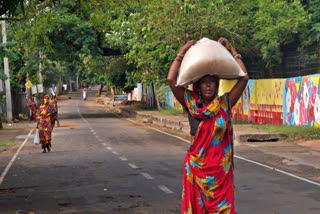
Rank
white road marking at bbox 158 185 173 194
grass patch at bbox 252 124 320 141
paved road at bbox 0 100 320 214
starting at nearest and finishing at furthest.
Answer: paved road at bbox 0 100 320 214
white road marking at bbox 158 185 173 194
grass patch at bbox 252 124 320 141

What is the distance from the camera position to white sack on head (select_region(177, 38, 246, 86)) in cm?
519

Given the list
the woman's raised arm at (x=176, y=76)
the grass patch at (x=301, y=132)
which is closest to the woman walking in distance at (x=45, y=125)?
the grass patch at (x=301, y=132)

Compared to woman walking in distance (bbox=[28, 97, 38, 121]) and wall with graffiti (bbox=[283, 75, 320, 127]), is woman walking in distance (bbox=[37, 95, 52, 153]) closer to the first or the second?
wall with graffiti (bbox=[283, 75, 320, 127])

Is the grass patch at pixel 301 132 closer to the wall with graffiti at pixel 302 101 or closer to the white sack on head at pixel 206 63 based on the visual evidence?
the wall with graffiti at pixel 302 101

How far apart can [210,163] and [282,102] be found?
20.6 m

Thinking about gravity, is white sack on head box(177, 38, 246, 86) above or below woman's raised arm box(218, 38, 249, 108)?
above

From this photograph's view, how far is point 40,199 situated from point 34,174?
349 centimetres

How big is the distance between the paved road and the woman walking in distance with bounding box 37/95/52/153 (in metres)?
0.41

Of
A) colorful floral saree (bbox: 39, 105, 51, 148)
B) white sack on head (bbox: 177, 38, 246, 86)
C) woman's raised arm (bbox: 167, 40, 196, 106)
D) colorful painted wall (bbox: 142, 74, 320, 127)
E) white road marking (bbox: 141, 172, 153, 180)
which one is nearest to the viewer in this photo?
white sack on head (bbox: 177, 38, 246, 86)

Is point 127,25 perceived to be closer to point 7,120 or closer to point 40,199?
point 7,120

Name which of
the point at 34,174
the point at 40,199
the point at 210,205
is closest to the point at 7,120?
the point at 34,174

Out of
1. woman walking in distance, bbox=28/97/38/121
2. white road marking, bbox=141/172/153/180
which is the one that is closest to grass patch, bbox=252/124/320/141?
white road marking, bbox=141/172/153/180

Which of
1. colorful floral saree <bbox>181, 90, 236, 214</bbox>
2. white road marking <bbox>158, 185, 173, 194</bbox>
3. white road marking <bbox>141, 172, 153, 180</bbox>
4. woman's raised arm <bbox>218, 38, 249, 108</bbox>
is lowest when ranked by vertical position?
white road marking <bbox>141, 172, 153, 180</bbox>

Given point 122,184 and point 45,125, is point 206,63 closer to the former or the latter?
point 122,184
